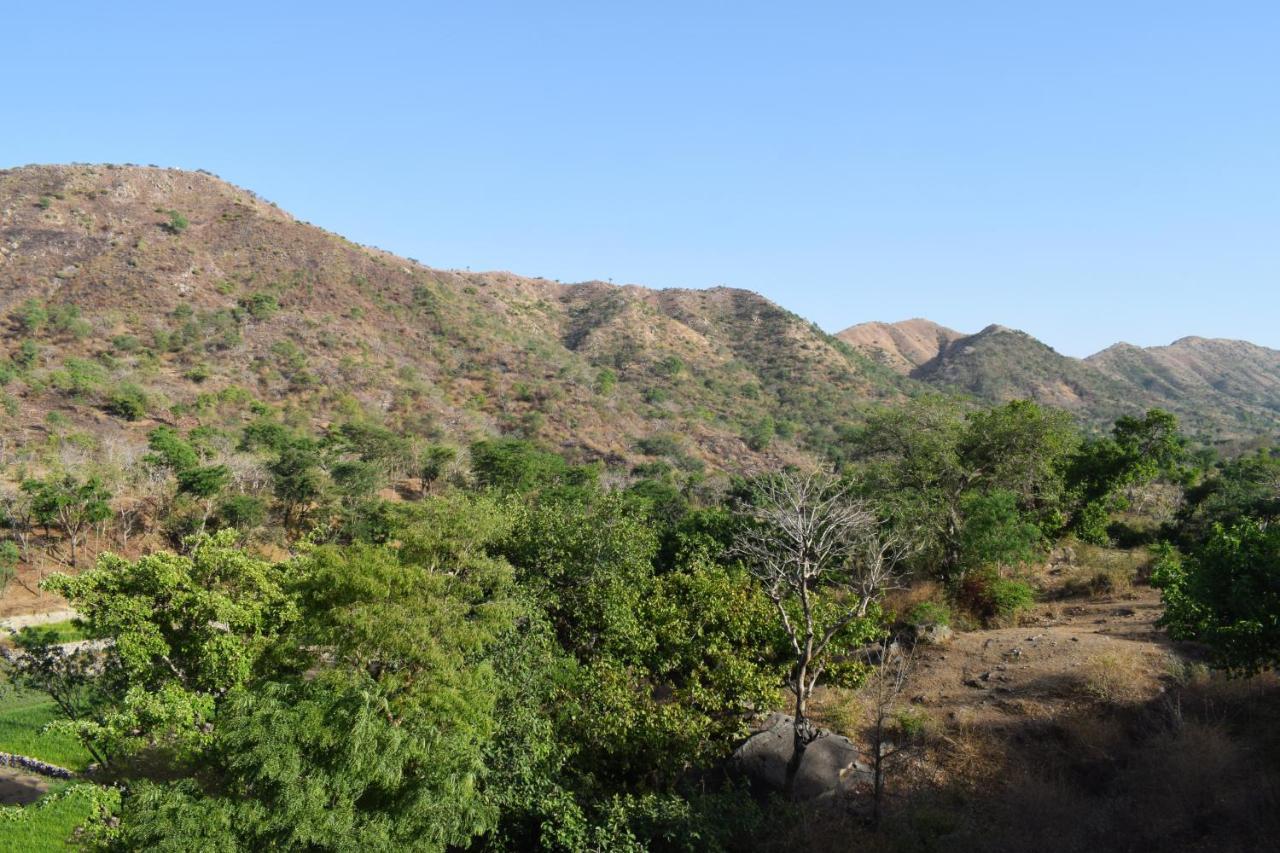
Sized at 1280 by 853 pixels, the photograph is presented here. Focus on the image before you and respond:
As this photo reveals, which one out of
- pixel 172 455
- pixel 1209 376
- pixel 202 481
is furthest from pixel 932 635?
pixel 1209 376

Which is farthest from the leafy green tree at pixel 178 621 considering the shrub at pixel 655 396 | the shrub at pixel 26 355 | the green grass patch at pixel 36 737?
the shrub at pixel 655 396

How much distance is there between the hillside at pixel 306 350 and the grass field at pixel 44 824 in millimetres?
36868

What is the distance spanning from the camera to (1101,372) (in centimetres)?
13312

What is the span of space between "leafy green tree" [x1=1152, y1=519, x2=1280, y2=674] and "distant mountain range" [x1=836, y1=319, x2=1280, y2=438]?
9340 cm

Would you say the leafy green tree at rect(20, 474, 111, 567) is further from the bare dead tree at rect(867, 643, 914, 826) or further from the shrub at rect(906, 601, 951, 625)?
the shrub at rect(906, 601, 951, 625)

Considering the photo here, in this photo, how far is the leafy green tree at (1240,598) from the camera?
41.0 feet

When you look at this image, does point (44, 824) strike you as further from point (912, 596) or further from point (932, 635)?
point (912, 596)

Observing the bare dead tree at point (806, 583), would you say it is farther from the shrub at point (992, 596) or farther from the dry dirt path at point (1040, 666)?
the shrub at point (992, 596)

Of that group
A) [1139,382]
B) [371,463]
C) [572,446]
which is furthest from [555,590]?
[1139,382]

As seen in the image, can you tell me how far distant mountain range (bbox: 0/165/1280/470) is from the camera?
5719 cm

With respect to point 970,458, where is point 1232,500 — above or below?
below

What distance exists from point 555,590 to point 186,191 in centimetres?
9710

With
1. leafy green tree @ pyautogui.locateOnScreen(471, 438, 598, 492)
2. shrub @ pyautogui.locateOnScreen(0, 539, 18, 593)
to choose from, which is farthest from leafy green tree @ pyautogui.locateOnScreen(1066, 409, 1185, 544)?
shrub @ pyautogui.locateOnScreen(0, 539, 18, 593)

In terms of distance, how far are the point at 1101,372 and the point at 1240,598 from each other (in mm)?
142255
